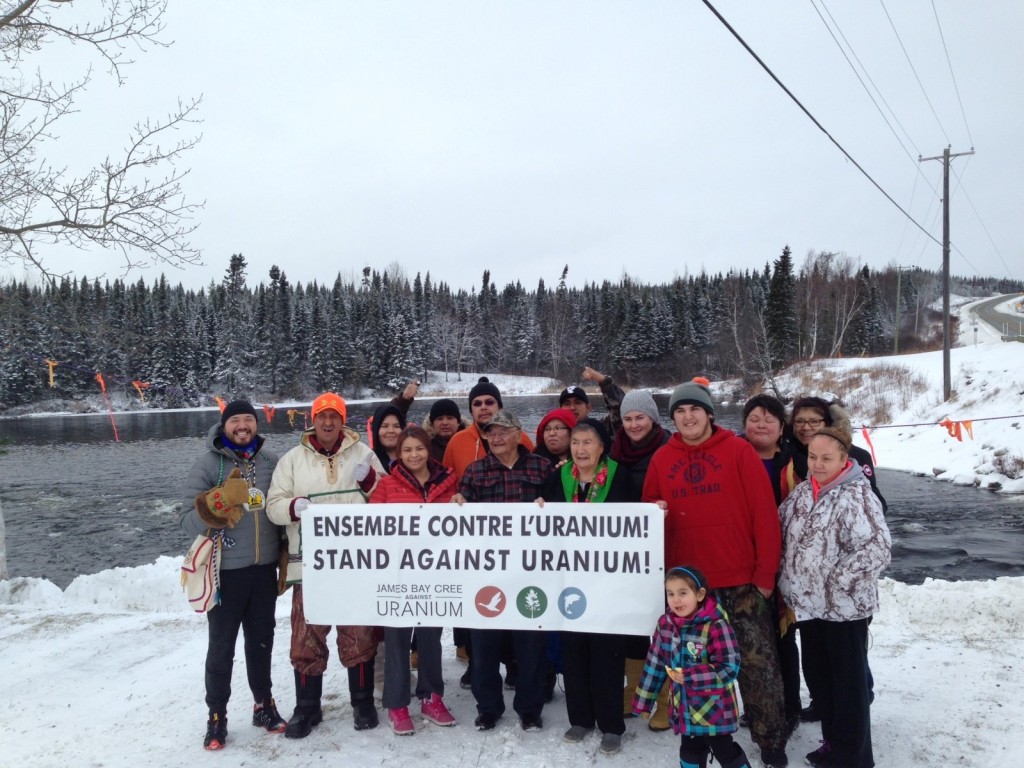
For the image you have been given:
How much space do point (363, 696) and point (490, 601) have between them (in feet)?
3.61

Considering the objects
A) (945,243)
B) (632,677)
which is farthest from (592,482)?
(945,243)

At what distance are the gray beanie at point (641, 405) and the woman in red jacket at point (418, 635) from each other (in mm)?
1373

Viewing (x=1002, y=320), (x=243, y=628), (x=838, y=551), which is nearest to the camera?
(x=838, y=551)

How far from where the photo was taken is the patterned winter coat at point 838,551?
3418 mm

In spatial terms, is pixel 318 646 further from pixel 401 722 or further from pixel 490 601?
pixel 490 601

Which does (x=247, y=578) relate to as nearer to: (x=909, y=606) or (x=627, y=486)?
(x=627, y=486)

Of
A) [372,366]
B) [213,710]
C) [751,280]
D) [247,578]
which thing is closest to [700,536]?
[247,578]

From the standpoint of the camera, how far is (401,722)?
4188 mm

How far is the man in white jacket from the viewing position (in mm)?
4297

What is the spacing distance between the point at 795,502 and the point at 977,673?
2.73 meters

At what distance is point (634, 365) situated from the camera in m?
79.1

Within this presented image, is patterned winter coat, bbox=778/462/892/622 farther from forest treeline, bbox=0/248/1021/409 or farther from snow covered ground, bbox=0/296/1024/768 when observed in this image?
forest treeline, bbox=0/248/1021/409

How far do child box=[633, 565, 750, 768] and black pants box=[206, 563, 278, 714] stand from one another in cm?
258

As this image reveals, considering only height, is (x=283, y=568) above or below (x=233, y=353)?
below
